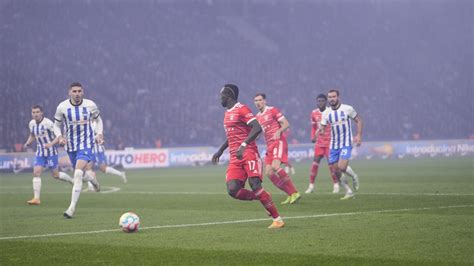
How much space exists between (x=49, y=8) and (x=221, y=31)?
14.2 meters

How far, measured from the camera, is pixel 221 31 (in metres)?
63.9

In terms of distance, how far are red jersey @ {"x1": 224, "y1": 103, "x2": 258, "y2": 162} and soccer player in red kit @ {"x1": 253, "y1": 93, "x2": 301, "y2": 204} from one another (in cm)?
461

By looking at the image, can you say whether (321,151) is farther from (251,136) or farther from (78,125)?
(251,136)

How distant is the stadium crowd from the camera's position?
50.7m

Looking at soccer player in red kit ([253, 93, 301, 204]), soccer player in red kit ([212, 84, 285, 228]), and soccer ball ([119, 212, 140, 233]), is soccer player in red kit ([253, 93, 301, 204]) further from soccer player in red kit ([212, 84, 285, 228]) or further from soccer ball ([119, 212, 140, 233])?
soccer ball ([119, 212, 140, 233])

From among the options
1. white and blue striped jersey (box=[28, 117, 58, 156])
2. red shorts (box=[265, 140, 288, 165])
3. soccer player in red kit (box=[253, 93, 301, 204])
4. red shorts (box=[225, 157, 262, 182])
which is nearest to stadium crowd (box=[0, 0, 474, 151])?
white and blue striped jersey (box=[28, 117, 58, 156])

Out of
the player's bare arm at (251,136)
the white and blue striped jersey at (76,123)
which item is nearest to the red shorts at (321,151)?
the white and blue striped jersey at (76,123)

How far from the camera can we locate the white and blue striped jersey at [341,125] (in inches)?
761

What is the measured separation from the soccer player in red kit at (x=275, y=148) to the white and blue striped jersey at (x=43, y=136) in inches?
209

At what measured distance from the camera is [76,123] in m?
15.9

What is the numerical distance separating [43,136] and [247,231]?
10.3 meters

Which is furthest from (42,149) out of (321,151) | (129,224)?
(129,224)

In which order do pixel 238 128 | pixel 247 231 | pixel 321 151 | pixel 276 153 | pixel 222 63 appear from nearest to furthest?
pixel 247 231
pixel 238 128
pixel 276 153
pixel 321 151
pixel 222 63

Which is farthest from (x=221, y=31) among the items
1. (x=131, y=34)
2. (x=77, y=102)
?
(x=77, y=102)
